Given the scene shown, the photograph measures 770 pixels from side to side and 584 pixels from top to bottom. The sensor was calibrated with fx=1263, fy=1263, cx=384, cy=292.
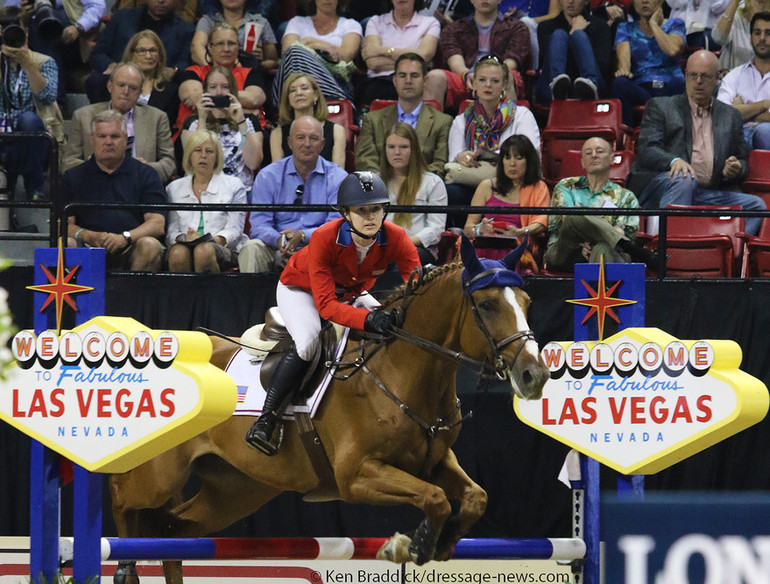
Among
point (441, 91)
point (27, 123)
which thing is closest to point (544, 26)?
point (441, 91)

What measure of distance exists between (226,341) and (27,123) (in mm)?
3313

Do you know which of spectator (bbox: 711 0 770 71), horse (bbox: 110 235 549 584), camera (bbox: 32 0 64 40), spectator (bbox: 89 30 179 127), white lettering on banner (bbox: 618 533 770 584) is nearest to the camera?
white lettering on banner (bbox: 618 533 770 584)

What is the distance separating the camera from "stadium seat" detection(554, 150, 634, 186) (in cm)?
991

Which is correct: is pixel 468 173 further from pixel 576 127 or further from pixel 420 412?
pixel 420 412

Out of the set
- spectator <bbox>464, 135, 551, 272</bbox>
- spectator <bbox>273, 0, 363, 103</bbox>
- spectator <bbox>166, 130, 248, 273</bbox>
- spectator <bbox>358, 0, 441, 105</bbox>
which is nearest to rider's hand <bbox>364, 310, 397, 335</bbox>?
spectator <bbox>166, 130, 248, 273</bbox>

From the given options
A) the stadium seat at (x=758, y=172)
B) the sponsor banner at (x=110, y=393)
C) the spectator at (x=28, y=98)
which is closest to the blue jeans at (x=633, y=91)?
the stadium seat at (x=758, y=172)

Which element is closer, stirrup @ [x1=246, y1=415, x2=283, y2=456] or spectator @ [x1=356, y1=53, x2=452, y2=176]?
stirrup @ [x1=246, y1=415, x2=283, y2=456]

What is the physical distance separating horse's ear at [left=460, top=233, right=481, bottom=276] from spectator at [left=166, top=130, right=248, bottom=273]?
2.99 metres

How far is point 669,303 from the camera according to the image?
27.6 ft

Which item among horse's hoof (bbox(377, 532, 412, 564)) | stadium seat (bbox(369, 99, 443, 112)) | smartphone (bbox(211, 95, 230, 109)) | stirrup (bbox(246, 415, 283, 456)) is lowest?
horse's hoof (bbox(377, 532, 412, 564))

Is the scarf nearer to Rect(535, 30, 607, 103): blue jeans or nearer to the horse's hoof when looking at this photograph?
Rect(535, 30, 607, 103): blue jeans

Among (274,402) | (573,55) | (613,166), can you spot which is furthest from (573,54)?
(274,402)

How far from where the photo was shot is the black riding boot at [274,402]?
249 inches

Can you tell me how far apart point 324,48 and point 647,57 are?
2.81 metres
